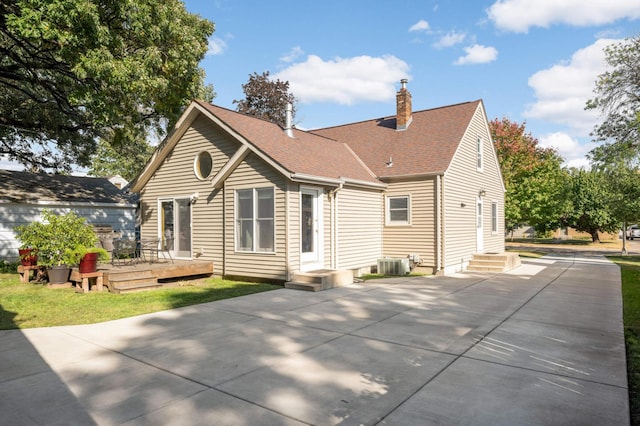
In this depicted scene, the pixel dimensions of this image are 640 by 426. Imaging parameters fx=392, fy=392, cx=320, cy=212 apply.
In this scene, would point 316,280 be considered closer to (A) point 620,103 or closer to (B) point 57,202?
(B) point 57,202

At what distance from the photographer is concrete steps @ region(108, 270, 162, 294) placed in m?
10.1

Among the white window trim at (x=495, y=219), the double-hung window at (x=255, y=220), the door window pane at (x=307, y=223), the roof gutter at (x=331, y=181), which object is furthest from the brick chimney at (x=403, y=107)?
the double-hung window at (x=255, y=220)

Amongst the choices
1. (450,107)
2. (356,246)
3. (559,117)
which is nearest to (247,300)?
(356,246)

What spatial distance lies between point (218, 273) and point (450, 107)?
39.6ft

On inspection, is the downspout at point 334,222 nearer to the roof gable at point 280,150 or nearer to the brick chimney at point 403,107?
the roof gable at point 280,150

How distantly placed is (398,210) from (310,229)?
15.0ft

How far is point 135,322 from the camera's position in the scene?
7117mm

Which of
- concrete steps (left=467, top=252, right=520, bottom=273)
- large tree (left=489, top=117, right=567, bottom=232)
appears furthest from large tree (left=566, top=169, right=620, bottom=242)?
concrete steps (left=467, top=252, right=520, bottom=273)

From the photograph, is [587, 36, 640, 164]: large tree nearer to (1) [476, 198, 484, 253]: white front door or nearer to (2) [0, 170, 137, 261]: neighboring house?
(1) [476, 198, 484, 253]: white front door

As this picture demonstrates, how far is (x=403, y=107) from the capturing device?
1756 cm

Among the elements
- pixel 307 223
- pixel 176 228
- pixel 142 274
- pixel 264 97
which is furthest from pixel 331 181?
pixel 264 97

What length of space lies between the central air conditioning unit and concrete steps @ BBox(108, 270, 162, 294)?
7399mm

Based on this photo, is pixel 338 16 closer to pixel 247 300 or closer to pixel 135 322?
pixel 247 300

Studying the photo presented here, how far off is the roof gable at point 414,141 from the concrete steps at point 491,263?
4.49 metres
